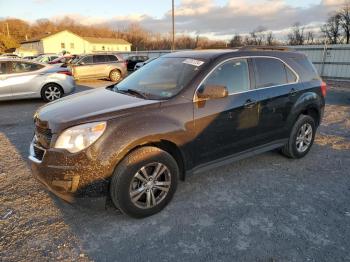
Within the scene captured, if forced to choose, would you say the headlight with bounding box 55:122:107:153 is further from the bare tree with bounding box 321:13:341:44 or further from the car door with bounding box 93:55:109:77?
the bare tree with bounding box 321:13:341:44

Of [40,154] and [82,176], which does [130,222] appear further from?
[40,154]

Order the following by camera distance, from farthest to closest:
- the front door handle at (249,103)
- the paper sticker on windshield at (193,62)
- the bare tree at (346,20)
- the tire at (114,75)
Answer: the bare tree at (346,20)
the tire at (114,75)
the front door handle at (249,103)
the paper sticker on windshield at (193,62)

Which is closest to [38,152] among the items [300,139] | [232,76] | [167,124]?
[167,124]

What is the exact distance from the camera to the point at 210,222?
320 centimetres

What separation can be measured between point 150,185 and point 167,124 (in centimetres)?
69

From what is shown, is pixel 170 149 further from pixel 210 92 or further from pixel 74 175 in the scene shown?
pixel 74 175

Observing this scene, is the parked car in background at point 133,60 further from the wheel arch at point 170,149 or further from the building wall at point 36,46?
the building wall at point 36,46

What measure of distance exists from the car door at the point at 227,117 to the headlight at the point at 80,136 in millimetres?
1144

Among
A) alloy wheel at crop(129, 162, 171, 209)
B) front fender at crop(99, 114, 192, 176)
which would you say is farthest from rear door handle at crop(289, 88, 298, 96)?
alloy wheel at crop(129, 162, 171, 209)

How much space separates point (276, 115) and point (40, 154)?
320 cm

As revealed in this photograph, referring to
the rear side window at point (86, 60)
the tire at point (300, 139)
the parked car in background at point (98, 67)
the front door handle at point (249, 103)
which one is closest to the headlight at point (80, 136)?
the front door handle at point (249, 103)

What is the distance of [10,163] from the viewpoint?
4746 mm

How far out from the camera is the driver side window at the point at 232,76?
3704mm

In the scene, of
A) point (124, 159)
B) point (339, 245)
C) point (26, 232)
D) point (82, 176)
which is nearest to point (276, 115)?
A: point (339, 245)
